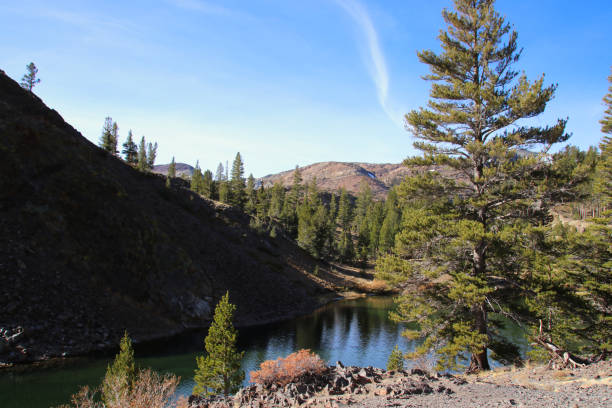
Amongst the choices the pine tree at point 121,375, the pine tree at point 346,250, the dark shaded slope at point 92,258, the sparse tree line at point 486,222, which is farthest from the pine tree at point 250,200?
the sparse tree line at point 486,222

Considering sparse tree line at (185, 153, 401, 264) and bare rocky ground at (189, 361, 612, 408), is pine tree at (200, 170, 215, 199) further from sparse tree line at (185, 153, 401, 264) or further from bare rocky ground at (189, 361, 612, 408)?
bare rocky ground at (189, 361, 612, 408)

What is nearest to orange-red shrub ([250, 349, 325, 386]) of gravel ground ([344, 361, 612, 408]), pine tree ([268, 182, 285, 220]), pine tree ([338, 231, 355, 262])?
gravel ground ([344, 361, 612, 408])

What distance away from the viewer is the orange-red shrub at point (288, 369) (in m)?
14.7

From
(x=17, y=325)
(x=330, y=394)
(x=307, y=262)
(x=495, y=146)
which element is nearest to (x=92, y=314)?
(x=17, y=325)

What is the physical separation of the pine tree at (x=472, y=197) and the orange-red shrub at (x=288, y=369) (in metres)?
4.33

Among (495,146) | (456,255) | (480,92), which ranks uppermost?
(480,92)

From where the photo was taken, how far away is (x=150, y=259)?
46.0 metres

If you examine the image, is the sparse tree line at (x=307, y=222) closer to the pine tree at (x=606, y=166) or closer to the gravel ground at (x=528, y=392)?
the pine tree at (x=606, y=166)

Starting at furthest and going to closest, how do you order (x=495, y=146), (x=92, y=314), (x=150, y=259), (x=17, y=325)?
(x=150, y=259) < (x=92, y=314) < (x=17, y=325) < (x=495, y=146)

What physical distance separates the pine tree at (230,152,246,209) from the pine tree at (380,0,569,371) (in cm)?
8106

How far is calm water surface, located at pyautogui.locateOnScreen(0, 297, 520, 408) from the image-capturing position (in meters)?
24.6

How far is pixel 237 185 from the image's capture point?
98.6 meters

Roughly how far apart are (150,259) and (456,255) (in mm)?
39521

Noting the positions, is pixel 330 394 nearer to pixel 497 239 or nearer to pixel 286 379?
pixel 286 379
